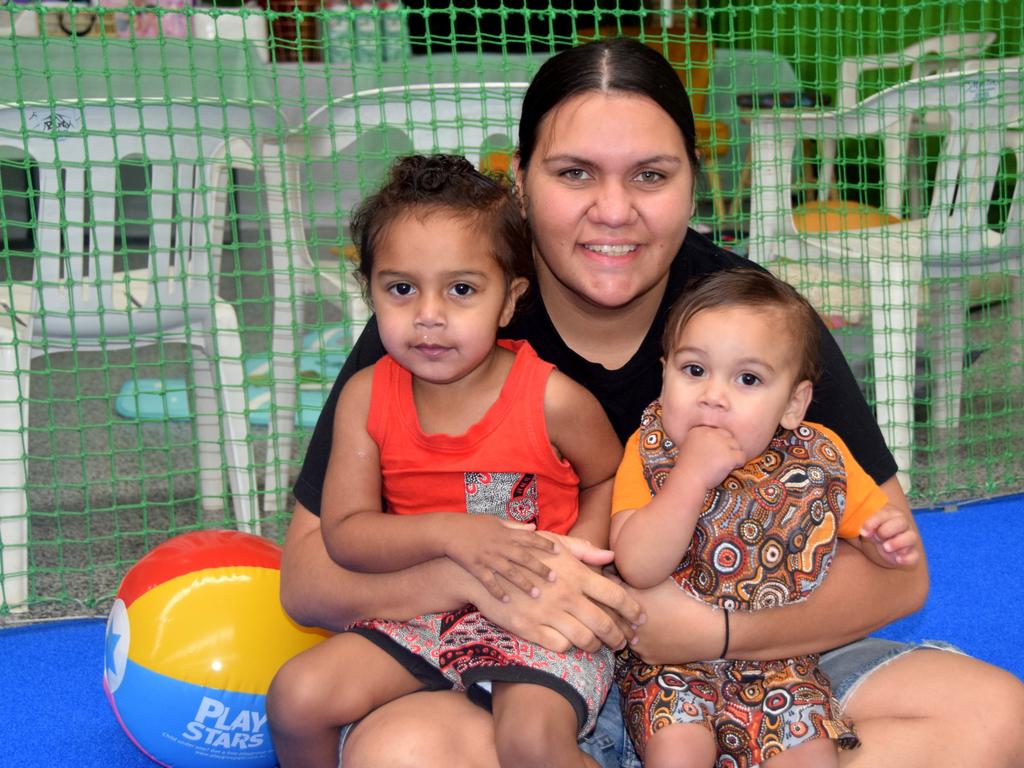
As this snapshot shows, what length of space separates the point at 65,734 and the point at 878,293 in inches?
83.5

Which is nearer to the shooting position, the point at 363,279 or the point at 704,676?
the point at 704,676

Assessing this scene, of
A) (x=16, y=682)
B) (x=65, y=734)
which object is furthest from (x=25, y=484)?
(x=65, y=734)

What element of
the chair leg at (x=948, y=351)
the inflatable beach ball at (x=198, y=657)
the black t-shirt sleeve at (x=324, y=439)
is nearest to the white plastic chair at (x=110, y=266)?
the inflatable beach ball at (x=198, y=657)

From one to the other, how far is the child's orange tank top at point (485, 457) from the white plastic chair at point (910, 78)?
1572mm

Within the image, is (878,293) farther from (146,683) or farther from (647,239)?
(146,683)

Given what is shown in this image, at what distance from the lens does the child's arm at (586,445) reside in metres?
1.47

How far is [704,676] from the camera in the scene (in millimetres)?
1415

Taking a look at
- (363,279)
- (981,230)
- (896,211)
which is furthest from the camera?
(896,211)

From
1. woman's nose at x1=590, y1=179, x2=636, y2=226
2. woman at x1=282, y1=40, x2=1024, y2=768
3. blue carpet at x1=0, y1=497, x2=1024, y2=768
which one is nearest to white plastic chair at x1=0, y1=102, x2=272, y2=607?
blue carpet at x1=0, y1=497, x2=1024, y2=768

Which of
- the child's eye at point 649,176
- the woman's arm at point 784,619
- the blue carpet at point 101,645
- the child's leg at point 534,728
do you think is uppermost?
the child's eye at point 649,176

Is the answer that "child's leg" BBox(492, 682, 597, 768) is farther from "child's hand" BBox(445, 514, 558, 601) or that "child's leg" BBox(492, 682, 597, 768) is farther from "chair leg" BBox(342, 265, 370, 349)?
"chair leg" BBox(342, 265, 370, 349)

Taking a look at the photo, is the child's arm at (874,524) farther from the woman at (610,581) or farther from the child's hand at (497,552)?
the child's hand at (497,552)

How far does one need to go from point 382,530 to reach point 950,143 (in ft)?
7.13

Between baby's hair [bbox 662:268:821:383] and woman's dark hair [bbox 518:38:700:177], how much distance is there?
19 centimetres
